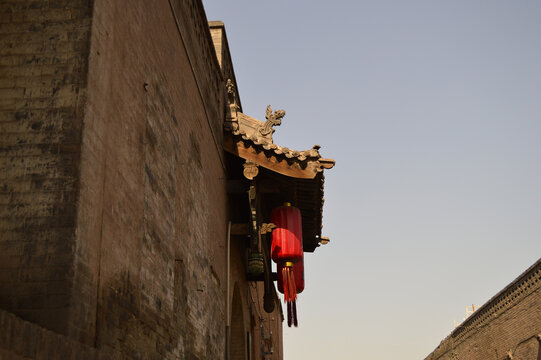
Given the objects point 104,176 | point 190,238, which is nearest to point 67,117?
point 104,176

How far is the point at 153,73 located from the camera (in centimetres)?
564

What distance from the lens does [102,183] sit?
411cm

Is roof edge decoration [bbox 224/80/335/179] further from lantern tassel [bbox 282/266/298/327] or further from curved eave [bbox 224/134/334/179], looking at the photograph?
lantern tassel [bbox 282/266/298/327]

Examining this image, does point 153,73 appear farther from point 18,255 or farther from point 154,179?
point 18,255

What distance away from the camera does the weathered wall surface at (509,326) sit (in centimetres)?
1538

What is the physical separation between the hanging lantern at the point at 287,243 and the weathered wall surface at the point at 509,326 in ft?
23.6

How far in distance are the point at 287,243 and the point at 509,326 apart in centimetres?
939

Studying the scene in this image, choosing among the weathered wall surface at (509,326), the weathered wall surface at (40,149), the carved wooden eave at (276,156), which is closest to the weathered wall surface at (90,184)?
the weathered wall surface at (40,149)

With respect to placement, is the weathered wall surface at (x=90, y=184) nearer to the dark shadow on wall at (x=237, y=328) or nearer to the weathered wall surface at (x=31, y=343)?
the weathered wall surface at (x=31, y=343)

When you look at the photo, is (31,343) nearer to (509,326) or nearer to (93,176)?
(93,176)

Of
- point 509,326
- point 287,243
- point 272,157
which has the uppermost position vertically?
point 272,157

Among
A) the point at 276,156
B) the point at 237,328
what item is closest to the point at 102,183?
the point at 276,156

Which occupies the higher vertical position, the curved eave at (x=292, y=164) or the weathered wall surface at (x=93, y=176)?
the curved eave at (x=292, y=164)

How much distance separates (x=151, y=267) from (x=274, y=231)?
5272mm
